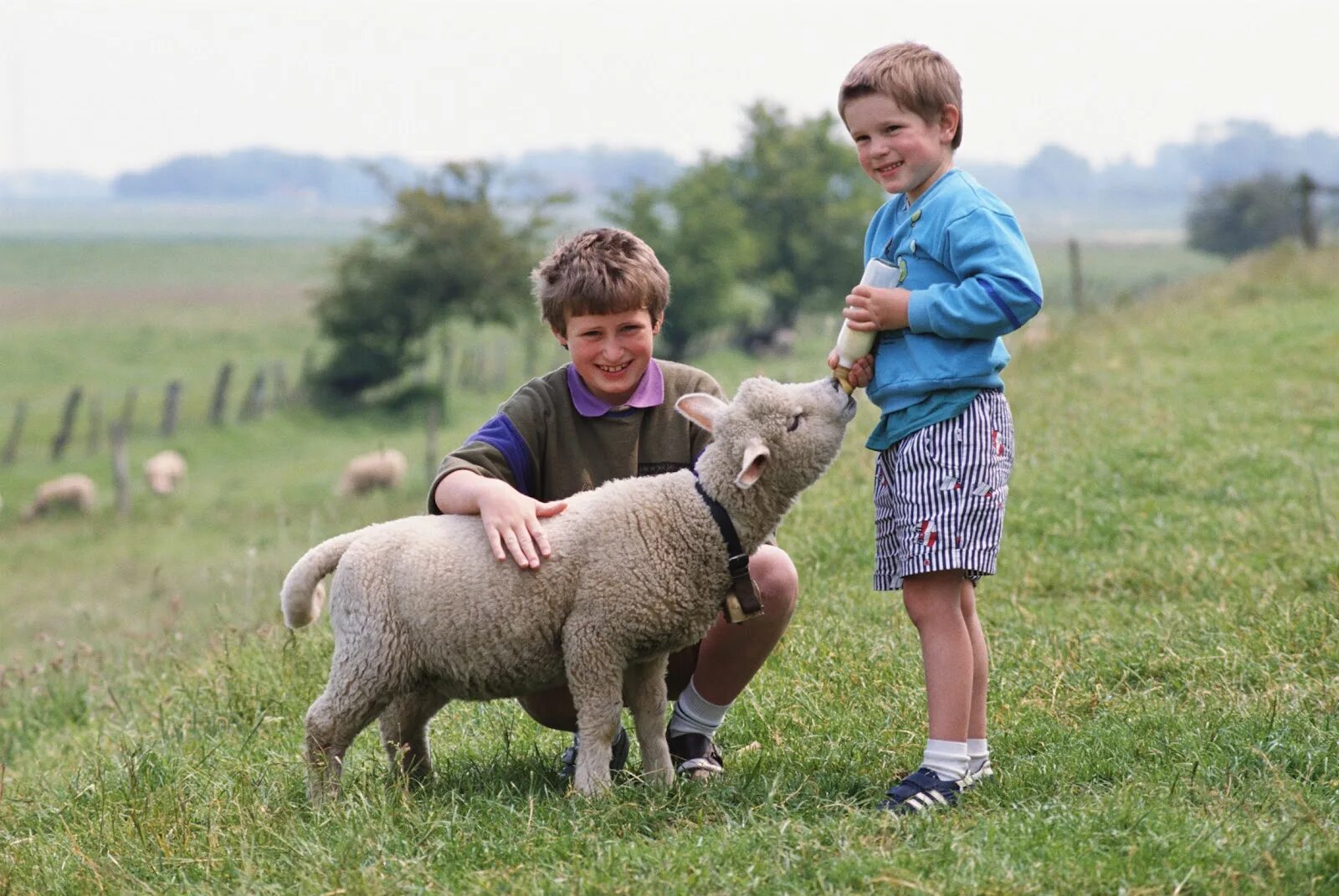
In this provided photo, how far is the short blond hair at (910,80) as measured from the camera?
146 inches

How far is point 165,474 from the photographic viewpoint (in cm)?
2623

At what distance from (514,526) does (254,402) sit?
3233cm

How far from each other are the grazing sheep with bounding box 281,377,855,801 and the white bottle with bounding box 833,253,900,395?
0.11 m

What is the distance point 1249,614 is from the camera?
5.34 metres

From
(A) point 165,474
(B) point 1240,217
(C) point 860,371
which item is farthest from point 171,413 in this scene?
(B) point 1240,217

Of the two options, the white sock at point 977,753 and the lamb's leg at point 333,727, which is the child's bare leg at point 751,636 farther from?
the lamb's leg at point 333,727

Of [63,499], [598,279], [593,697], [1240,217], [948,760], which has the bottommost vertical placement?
[63,499]

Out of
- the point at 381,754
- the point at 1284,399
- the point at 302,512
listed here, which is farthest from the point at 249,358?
the point at 381,754

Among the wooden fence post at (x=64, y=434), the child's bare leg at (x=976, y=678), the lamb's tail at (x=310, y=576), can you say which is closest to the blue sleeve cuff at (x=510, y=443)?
the lamb's tail at (x=310, y=576)

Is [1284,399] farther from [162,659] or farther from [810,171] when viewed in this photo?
[810,171]

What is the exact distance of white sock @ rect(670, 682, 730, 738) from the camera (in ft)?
14.3

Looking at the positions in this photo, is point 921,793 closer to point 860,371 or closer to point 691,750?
point 691,750

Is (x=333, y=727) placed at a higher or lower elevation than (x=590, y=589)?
lower

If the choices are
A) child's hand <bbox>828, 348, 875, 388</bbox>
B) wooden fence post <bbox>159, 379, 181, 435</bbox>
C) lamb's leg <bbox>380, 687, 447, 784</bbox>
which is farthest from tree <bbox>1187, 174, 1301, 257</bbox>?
lamb's leg <bbox>380, 687, 447, 784</bbox>
